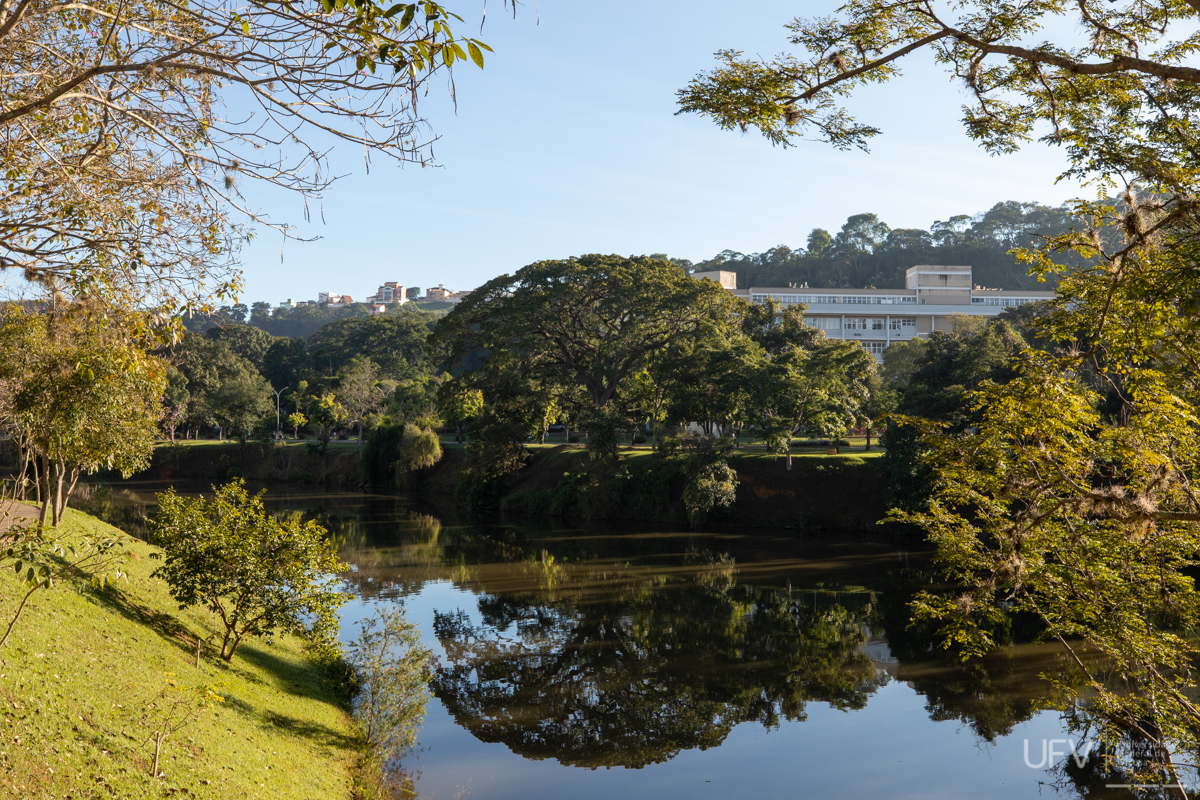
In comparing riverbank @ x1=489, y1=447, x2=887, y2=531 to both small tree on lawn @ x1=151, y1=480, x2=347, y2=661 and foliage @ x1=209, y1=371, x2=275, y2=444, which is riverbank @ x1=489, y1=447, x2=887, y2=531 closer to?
small tree on lawn @ x1=151, y1=480, x2=347, y2=661

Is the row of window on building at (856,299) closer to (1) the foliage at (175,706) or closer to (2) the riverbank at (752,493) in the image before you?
(2) the riverbank at (752,493)

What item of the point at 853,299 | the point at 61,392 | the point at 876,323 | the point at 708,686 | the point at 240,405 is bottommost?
the point at 708,686

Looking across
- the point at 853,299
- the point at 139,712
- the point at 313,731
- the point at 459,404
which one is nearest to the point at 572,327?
the point at 459,404

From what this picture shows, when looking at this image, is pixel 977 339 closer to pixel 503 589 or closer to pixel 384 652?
pixel 503 589

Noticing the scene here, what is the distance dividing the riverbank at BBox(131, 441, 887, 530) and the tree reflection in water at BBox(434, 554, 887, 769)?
1166cm

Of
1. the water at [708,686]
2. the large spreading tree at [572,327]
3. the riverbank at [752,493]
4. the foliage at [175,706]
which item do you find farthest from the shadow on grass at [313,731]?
the large spreading tree at [572,327]

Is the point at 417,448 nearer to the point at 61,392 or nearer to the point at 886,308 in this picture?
the point at 61,392

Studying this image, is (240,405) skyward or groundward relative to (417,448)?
skyward

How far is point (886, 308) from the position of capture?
251 ft

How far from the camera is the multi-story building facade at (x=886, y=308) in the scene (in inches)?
3004

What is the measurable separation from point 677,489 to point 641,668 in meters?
20.6

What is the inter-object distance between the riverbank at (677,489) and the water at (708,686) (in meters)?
5.76

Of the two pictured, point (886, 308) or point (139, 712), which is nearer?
point (139, 712)

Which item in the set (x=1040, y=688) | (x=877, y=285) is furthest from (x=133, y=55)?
(x=877, y=285)
